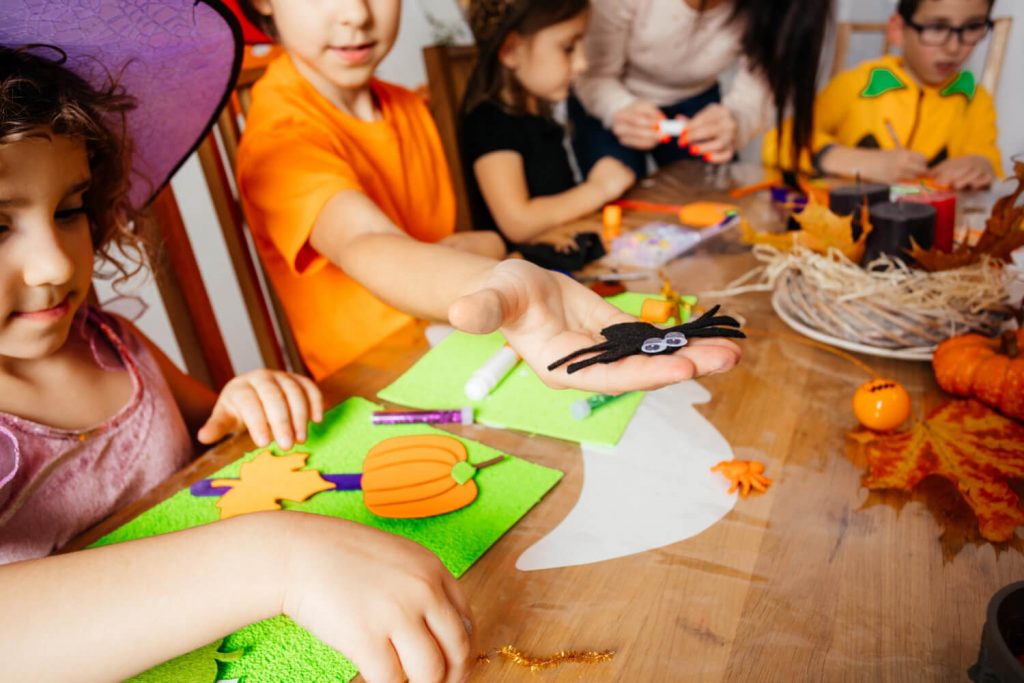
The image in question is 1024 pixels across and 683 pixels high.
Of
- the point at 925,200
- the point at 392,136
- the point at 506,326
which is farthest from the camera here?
the point at 392,136

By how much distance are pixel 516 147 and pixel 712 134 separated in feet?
1.18

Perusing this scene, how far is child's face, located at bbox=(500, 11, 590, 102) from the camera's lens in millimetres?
1236

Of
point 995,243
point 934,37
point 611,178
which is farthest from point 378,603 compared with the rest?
point 934,37

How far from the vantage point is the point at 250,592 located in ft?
1.14

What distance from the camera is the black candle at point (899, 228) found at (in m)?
0.60

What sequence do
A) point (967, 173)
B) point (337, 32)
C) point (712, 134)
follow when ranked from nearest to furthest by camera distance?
point (337, 32) → point (967, 173) → point (712, 134)

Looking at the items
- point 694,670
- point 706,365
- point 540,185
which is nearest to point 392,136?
point 540,185

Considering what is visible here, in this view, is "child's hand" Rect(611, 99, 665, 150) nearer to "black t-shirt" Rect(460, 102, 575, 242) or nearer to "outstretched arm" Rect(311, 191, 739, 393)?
"black t-shirt" Rect(460, 102, 575, 242)

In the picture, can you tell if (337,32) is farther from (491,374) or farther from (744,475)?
(744,475)

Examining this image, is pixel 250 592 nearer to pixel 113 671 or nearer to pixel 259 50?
pixel 113 671

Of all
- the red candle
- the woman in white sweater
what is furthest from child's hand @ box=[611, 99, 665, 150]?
the red candle

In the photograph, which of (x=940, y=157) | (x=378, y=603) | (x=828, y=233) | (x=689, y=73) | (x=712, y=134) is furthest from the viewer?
(x=689, y=73)

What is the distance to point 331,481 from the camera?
0.50 m

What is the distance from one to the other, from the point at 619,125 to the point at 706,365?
0.96 m
